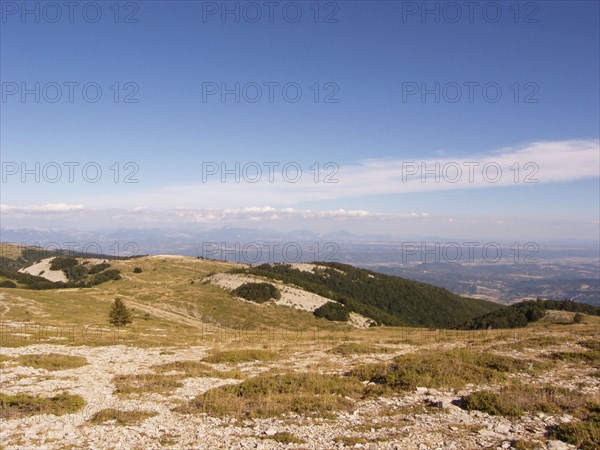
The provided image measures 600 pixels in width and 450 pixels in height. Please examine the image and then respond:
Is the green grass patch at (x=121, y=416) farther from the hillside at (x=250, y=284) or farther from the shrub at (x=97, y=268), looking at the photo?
the shrub at (x=97, y=268)

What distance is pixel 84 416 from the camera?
14188 mm

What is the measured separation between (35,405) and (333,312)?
66641mm

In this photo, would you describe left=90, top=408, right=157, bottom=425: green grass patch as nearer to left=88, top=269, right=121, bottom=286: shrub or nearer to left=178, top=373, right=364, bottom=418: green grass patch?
left=178, top=373, right=364, bottom=418: green grass patch

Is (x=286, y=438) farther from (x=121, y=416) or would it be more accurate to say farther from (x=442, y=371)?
(x=442, y=371)

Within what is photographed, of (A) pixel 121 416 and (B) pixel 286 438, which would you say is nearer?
(B) pixel 286 438

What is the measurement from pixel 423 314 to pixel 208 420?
404 ft

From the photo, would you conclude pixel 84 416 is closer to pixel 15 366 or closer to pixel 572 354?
pixel 15 366

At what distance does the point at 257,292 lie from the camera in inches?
3120

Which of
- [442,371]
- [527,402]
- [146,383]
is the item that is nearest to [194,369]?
[146,383]

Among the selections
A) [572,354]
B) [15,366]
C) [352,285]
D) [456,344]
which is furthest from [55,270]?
[572,354]

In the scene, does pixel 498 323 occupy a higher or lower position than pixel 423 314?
higher

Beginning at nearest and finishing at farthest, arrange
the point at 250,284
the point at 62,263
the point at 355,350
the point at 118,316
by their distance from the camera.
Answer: the point at 355,350 → the point at 118,316 → the point at 250,284 → the point at 62,263

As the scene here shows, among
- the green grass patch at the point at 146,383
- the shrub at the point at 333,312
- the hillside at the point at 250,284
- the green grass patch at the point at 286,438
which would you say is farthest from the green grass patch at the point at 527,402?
the shrub at the point at 333,312

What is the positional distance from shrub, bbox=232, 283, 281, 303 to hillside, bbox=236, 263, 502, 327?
3036 cm
